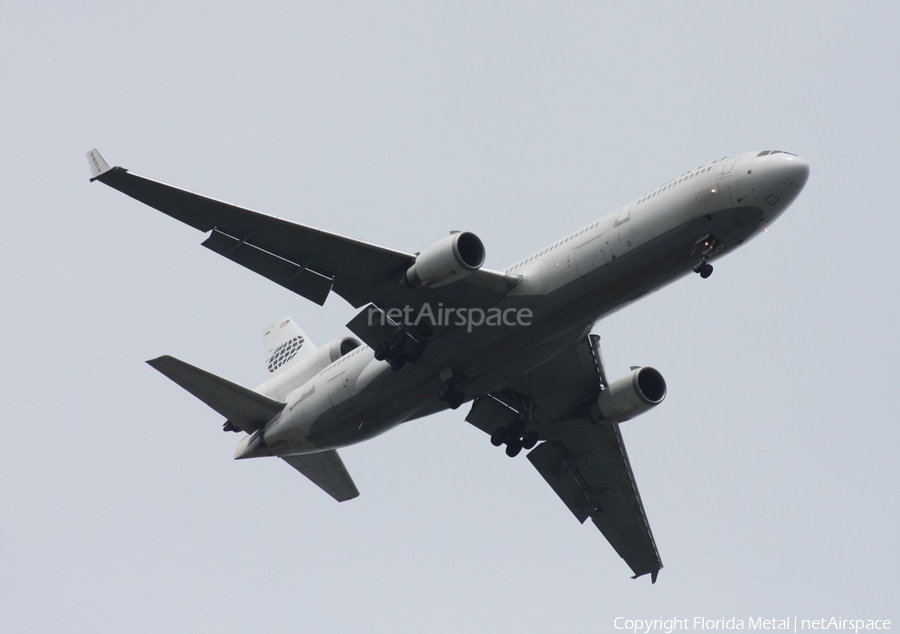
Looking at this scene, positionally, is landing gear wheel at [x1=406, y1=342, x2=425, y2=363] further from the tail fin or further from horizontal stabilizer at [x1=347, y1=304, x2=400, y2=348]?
the tail fin

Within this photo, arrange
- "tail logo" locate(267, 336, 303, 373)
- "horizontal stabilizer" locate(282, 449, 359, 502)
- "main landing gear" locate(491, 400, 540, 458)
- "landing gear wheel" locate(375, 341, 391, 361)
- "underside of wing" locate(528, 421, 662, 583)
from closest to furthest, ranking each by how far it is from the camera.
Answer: "landing gear wheel" locate(375, 341, 391, 361) → "main landing gear" locate(491, 400, 540, 458) → "horizontal stabilizer" locate(282, 449, 359, 502) → "underside of wing" locate(528, 421, 662, 583) → "tail logo" locate(267, 336, 303, 373)

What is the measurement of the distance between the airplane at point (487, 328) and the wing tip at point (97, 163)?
0.15 feet

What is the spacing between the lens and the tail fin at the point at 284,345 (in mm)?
46594

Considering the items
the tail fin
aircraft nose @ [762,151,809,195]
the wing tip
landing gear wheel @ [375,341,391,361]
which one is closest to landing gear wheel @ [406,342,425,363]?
landing gear wheel @ [375,341,391,361]

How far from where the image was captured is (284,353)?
1865 inches

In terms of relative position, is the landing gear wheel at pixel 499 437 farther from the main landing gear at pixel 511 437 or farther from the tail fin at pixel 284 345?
the tail fin at pixel 284 345

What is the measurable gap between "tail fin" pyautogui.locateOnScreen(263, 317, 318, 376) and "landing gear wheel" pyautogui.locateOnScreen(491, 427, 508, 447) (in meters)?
8.12

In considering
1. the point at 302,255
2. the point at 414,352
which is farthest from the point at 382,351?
the point at 302,255

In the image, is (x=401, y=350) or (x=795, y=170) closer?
(x=795, y=170)

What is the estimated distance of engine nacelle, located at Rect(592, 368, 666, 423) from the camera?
4009cm

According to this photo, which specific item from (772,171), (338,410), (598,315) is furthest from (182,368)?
(772,171)

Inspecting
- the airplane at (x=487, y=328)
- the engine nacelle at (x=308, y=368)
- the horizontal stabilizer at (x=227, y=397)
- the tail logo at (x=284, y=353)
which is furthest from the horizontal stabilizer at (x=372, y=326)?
the tail logo at (x=284, y=353)

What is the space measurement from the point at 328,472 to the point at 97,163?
15129mm

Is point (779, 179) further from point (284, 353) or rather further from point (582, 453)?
point (284, 353)
